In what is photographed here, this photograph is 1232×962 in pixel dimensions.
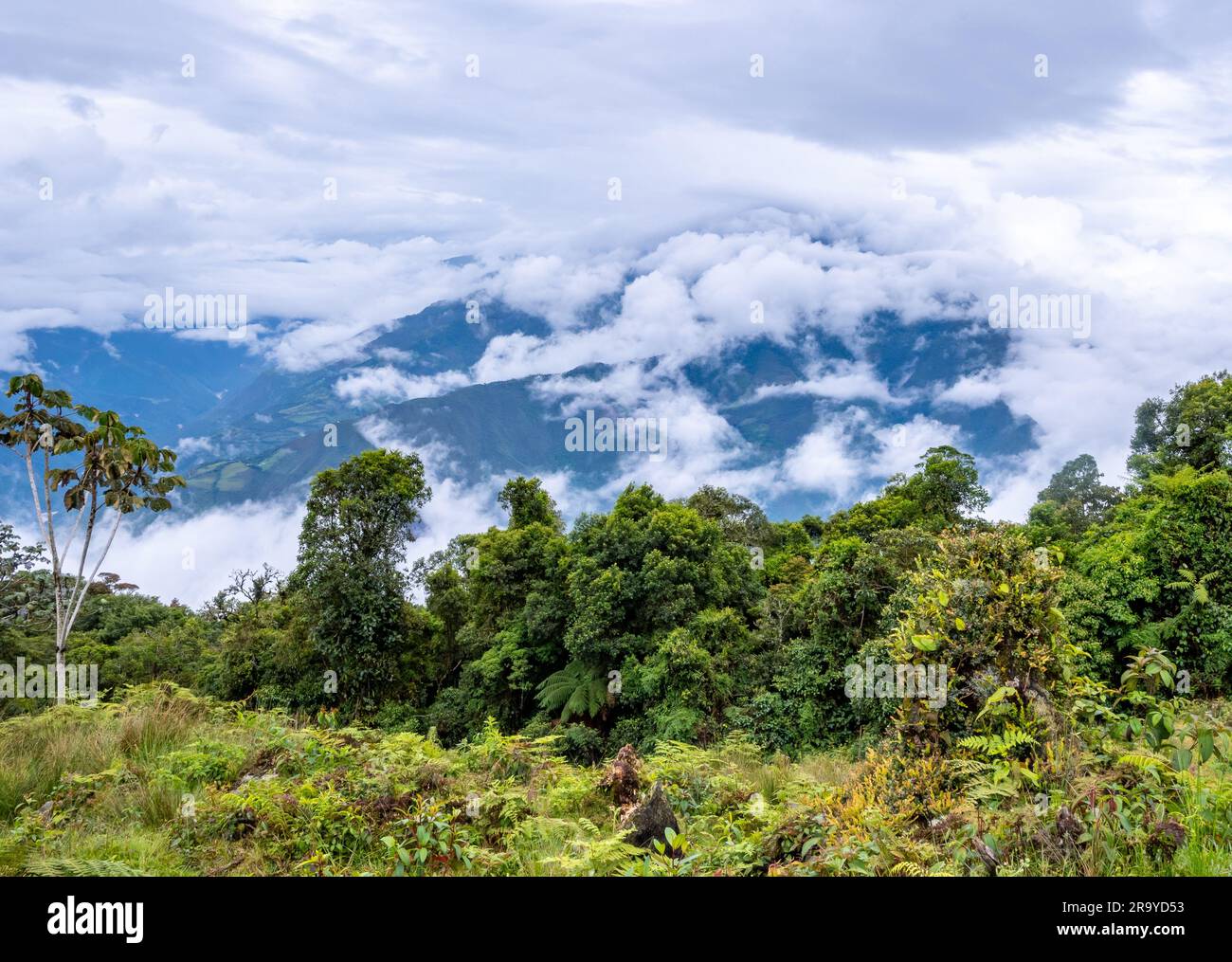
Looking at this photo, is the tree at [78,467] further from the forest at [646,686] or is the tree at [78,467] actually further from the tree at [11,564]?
the tree at [11,564]

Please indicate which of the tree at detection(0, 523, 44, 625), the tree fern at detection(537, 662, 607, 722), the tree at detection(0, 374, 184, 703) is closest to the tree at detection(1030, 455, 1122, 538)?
the tree fern at detection(537, 662, 607, 722)

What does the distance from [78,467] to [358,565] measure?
6.72 m

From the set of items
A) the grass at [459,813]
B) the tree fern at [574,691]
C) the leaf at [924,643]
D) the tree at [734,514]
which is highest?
the tree at [734,514]

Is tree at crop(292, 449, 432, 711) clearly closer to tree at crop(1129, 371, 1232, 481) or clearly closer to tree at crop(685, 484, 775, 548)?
tree at crop(685, 484, 775, 548)

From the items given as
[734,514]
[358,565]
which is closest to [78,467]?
[358,565]

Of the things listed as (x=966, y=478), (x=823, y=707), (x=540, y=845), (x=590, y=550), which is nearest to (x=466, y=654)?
(x=590, y=550)

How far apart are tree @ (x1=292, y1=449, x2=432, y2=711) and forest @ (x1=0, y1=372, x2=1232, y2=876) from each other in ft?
0.30

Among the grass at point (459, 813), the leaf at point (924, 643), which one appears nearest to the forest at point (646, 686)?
the grass at point (459, 813)

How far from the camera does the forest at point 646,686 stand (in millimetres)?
4020

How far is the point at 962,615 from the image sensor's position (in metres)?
4.87

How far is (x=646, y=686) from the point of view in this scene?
1788 centimetres

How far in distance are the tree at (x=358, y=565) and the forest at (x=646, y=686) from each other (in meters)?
0.09
